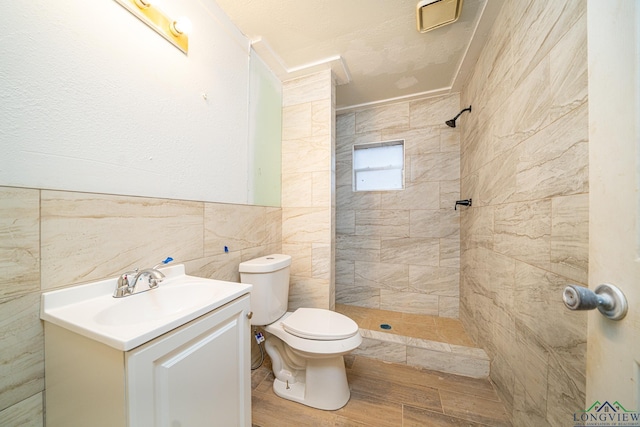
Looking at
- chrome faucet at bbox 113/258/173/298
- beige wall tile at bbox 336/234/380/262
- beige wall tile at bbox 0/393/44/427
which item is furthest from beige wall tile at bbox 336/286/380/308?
beige wall tile at bbox 0/393/44/427

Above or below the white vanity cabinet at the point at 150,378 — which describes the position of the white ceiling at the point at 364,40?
above

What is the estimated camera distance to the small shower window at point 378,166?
2.28 metres

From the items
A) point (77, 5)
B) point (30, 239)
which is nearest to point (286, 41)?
point (77, 5)

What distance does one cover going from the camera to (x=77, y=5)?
71 centimetres

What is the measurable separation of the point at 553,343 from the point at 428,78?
201 centimetres

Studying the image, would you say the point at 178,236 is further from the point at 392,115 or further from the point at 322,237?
the point at 392,115

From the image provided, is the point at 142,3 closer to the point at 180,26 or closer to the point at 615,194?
the point at 180,26

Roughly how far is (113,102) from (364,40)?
1.49m

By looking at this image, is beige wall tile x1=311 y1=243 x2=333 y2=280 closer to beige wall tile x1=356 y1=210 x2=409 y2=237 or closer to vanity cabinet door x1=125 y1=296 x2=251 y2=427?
beige wall tile x1=356 y1=210 x2=409 y2=237

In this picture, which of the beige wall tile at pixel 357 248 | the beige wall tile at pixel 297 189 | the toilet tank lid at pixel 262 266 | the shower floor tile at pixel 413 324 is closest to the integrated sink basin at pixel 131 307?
the toilet tank lid at pixel 262 266

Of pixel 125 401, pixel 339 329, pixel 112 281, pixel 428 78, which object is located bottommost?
pixel 339 329

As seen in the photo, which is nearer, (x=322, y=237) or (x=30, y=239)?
(x=30, y=239)

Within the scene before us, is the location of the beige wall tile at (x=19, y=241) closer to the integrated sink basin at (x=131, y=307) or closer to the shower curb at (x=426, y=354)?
the integrated sink basin at (x=131, y=307)

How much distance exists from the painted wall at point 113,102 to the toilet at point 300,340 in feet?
1.89
